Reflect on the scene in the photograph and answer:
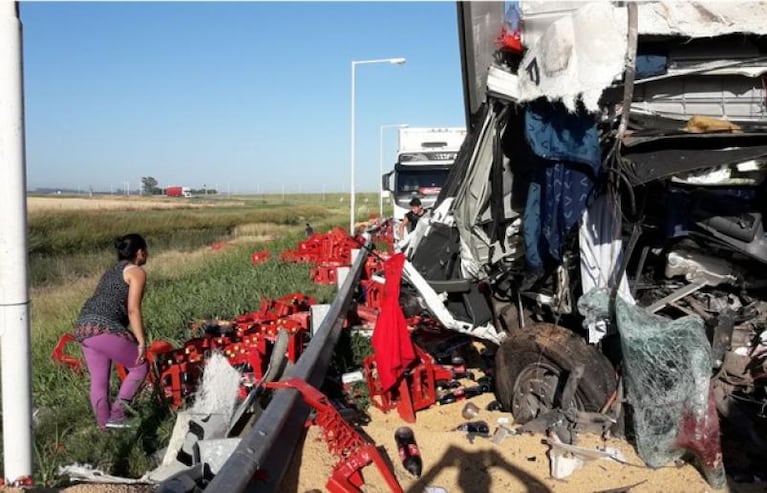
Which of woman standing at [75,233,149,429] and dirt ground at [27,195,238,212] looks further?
dirt ground at [27,195,238,212]

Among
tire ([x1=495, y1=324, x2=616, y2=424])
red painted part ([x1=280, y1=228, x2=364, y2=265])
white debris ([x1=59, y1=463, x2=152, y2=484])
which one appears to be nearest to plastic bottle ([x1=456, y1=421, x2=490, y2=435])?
tire ([x1=495, y1=324, x2=616, y2=424])

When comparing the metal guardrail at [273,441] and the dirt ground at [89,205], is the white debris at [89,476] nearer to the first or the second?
the metal guardrail at [273,441]

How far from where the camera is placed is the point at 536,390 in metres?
5.21

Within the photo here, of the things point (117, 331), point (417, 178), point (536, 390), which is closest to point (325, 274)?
point (417, 178)

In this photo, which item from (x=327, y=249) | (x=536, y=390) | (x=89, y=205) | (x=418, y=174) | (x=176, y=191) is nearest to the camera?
(x=536, y=390)

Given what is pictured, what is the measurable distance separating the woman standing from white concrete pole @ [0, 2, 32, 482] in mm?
2454

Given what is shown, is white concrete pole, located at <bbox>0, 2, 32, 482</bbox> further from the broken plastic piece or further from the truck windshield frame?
the truck windshield frame

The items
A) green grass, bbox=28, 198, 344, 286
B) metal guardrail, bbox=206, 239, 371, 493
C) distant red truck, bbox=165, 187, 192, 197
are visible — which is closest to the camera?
metal guardrail, bbox=206, 239, 371, 493

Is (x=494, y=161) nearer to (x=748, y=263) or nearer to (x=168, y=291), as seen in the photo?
(x=748, y=263)

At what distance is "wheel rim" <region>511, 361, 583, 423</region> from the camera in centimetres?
514

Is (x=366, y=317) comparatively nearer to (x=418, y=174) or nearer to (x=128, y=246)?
(x=128, y=246)

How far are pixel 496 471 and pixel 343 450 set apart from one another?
44.9 inches

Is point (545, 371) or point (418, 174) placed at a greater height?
point (418, 174)

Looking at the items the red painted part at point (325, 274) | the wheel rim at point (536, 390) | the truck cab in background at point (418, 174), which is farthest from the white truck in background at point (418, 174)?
the wheel rim at point (536, 390)
